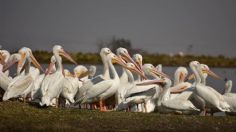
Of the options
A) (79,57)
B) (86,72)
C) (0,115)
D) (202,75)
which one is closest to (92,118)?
(0,115)

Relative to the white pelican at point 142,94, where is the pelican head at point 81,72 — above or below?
above

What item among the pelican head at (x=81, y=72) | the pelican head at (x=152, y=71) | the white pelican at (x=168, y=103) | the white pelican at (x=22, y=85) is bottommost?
the white pelican at (x=168, y=103)

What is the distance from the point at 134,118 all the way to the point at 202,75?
3.31 metres

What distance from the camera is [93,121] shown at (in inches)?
485

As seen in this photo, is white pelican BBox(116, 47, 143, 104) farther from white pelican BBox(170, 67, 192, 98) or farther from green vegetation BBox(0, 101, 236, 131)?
green vegetation BBox(0, 101, 236, 131)

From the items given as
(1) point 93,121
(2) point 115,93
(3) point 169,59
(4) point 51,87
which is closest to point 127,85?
(2) point 115,93

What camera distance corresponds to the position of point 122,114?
519 inches

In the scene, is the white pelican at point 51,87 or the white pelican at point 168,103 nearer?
the white pelican at point 51,87

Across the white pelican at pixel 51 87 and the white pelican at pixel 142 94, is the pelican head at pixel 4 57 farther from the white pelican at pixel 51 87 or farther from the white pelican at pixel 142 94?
the white pelican at pixel 142 94

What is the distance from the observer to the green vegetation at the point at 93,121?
11.7 meters

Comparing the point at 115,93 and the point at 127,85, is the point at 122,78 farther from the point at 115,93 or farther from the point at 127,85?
the point at 115,93

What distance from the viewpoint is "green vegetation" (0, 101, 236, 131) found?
11734 millimetres

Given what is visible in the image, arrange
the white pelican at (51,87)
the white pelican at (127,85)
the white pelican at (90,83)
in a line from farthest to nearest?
the white pelican at (127,85) → the white pelican at (90,83) → the white pelican at (51,87)

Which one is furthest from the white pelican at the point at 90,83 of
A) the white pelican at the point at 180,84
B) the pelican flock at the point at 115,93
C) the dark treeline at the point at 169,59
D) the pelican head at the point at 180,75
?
the dark treeline at the point at 169,59
